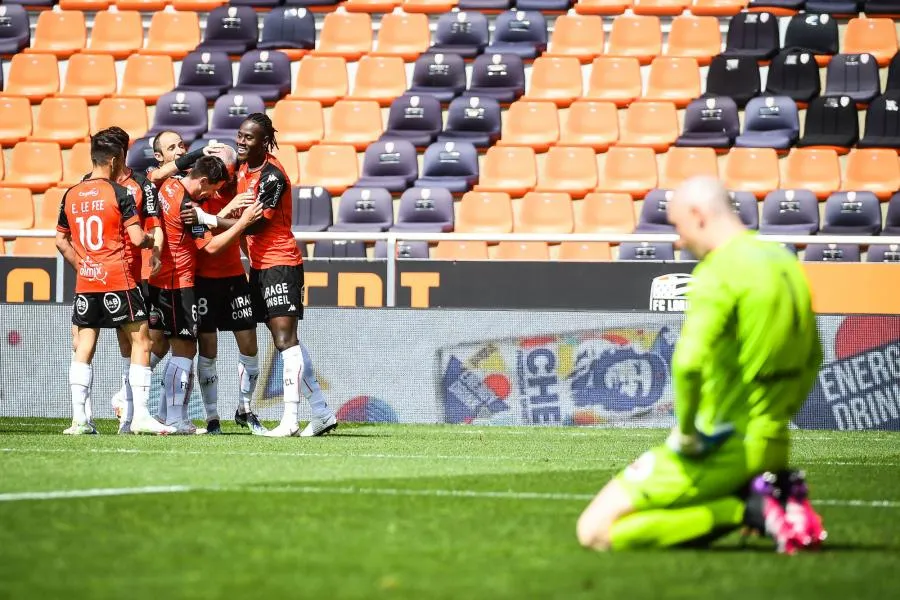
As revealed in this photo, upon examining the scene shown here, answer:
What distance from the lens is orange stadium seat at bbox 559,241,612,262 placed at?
1461cm

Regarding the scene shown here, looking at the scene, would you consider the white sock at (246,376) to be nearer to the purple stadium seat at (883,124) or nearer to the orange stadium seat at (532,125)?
the orange stadium seat at (532,125)

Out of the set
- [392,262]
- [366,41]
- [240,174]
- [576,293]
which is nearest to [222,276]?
[240,174]

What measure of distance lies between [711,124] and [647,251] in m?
3.65

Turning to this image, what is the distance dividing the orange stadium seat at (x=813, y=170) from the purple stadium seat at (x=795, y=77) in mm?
976

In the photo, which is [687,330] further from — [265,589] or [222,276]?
[222,276]

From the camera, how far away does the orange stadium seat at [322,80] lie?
18.9 metres

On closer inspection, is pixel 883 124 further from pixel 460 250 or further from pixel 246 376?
pixel 246 376

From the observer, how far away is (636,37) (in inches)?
740

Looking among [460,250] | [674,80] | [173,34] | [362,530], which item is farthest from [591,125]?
[362,530]

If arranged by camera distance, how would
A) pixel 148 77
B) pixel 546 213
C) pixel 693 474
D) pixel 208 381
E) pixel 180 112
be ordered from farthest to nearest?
pixel 148 77, pixel 180 112, pixel 546 213, pixel 208 381, pixel 693 474

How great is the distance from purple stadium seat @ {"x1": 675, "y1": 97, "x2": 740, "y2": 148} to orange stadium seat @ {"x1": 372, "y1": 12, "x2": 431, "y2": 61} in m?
3.94

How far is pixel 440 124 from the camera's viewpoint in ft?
58.4

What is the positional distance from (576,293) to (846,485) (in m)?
6.20

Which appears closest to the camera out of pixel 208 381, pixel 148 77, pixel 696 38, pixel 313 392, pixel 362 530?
pixel 362 530
